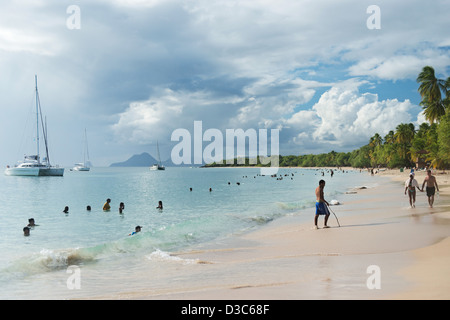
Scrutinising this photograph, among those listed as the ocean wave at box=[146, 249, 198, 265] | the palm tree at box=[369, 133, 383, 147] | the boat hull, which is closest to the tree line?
the palm tree at box=[369, 133, 383, 147]

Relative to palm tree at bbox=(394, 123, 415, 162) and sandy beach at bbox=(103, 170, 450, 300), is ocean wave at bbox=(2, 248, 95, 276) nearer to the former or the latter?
sandy beach at bbox=(103, 170, 450, 300)

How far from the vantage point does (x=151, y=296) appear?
765 centimetres

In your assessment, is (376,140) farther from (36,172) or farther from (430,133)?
(36,172)

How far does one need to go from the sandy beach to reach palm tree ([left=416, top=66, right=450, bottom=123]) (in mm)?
57609

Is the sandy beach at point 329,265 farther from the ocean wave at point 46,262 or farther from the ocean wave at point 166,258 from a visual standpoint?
the ocean wave at point 46,262

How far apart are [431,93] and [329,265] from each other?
69.4 m

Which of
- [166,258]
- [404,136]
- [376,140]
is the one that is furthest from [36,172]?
[376,140]

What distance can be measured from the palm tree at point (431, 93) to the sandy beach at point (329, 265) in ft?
189

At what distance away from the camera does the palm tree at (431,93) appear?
65.2m

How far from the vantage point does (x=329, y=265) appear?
369 inches
